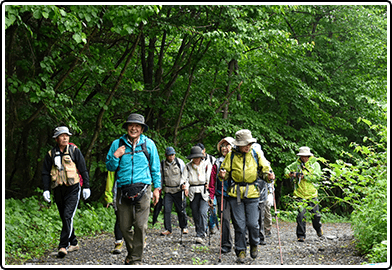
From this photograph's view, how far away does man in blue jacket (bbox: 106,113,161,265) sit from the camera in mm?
5633

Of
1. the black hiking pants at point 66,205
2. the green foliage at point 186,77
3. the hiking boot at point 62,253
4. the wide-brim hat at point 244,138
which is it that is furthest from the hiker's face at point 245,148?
the hiking boot at point 62,253

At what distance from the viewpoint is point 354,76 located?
18844 mm

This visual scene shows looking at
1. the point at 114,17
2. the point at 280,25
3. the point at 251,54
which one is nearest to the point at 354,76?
the point at 280,25

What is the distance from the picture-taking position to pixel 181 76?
53.6 ft

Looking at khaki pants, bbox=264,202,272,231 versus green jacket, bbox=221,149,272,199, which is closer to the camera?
green jacket, bbox=221,149,272,199

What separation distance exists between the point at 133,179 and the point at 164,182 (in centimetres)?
406

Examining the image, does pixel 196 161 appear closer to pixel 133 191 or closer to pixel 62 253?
pixel 62 253

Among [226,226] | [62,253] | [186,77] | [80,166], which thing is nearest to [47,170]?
[80,166]

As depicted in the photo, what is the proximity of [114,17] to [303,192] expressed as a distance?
560 cm

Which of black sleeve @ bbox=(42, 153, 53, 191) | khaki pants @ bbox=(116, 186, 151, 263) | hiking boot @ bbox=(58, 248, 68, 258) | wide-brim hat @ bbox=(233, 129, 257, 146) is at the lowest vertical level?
hiking boot @ bbox=(58, 248, 68, 258)

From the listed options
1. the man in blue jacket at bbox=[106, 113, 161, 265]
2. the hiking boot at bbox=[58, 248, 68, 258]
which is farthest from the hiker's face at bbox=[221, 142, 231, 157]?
the hiking boot at bbox=[58, 248, 68, 258]

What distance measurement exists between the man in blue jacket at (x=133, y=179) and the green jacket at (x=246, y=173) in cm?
154

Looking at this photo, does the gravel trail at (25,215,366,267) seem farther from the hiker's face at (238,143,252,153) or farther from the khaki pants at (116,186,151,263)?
the hiker's face at (238,143,252,153)

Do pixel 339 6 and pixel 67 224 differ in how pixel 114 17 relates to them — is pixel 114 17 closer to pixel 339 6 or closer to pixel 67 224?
pixel 67 224
